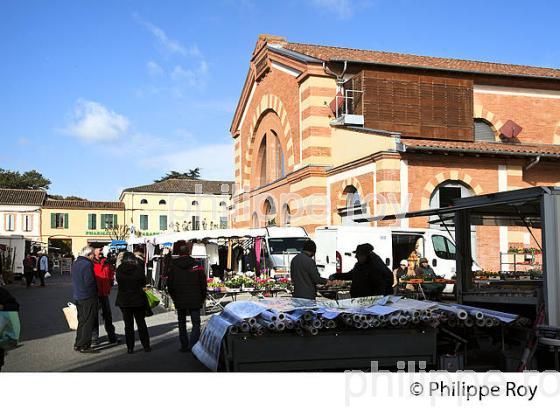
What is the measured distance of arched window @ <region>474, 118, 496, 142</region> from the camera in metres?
26.5

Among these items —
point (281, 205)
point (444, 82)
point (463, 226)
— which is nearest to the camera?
point (463, 226)

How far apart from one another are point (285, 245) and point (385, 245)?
386 centimetres

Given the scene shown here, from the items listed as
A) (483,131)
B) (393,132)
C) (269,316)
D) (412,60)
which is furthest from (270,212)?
(269,316)

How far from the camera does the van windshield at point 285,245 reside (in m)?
20.8

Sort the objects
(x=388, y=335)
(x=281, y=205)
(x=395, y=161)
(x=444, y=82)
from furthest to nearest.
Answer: (x=281, y=205) < (x=444, y=82) < (x=395, y=161) < (x=388, y=335)

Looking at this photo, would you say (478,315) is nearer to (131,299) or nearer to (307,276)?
(307,276)

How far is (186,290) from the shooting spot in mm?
9375

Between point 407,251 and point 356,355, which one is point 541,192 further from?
point 407,251

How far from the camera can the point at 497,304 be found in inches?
328

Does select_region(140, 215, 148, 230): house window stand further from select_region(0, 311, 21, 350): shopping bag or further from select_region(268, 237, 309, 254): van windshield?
select_region(0, 311, 21, 350): shopping bag

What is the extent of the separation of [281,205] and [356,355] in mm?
21632

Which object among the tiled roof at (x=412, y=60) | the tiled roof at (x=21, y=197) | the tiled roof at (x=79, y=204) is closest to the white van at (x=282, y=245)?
the tiled roof at (x=412, y=60)
